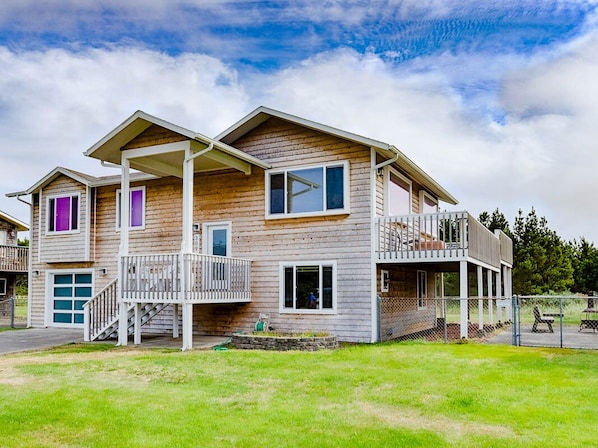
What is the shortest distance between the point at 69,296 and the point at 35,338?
12.3ft

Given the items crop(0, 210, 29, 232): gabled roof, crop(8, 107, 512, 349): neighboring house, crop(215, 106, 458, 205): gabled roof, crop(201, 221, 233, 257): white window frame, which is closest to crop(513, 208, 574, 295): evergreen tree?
crop(8, 107, 512, 349): neighboring house

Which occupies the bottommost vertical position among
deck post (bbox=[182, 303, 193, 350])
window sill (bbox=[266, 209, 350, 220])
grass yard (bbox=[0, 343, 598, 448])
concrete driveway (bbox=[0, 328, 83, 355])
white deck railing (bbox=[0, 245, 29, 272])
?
concrete driveway (bbox=[0, 328, 83, 355])

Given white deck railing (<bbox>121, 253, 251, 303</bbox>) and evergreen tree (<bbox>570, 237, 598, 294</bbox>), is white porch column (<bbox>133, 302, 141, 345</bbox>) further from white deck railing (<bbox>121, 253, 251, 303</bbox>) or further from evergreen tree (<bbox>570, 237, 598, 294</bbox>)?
evergreen tree (<bbox>570, 237, 598, 294</bbox>)

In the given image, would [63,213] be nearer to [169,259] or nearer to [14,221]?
[169,259]

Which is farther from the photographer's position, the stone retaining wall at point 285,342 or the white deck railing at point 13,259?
the white deck railing at point 13,259

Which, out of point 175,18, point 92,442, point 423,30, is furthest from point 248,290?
point 92,442

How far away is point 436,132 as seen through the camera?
18.8 m

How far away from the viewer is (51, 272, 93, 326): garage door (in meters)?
19.8

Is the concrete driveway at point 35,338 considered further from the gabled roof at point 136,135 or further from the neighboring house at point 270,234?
the gabled roof at point 136,135

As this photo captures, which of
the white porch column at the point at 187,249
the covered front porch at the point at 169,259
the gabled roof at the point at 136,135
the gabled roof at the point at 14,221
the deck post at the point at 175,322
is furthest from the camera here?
the gabled roof at the point at 14,221

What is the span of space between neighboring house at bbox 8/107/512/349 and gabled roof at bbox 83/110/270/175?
1.9 inches

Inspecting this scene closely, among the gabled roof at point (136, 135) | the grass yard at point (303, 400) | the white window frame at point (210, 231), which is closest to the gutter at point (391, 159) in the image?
the gabled roof at point (136, 135)

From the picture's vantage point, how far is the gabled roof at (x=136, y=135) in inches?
537

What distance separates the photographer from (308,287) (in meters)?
15.4
